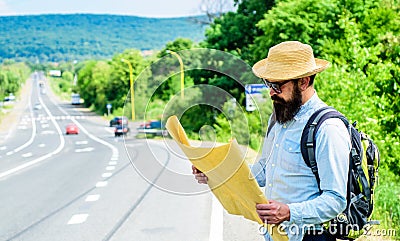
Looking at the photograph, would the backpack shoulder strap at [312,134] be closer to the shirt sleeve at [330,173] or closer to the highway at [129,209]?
the shirt sleeve at [330,173]

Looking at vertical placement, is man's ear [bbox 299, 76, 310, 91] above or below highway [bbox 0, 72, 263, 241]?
above

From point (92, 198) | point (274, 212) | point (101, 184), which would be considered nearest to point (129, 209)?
point (92, 198)

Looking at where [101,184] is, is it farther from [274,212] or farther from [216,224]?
[274,212]

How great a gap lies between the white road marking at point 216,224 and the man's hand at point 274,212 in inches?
176

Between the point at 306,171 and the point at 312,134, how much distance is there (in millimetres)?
208

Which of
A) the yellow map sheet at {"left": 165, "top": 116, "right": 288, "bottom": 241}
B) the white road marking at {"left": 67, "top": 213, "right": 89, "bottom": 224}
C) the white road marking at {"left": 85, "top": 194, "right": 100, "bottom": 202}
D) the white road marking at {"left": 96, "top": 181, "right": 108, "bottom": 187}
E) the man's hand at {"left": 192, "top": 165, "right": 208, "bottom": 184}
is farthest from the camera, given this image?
the white road marking at {"left": 96, "top": 181, "right": 108, "bottom": 187}

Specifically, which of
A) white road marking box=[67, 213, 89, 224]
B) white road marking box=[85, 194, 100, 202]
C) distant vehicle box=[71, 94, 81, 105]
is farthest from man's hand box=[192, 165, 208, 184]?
distant vehicle box=[71, 94, 81, 105]

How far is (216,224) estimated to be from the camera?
8.66m

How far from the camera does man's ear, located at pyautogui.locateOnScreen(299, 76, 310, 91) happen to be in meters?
3.34

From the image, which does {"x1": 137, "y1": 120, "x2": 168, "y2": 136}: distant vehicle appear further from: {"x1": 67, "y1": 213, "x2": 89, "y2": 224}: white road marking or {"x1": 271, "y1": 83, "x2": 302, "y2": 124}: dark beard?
{"x1": 67, "y1": 213, "x2": 89, "y2": 224}: white road marking

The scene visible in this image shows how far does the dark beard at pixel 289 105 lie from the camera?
332 centimetres

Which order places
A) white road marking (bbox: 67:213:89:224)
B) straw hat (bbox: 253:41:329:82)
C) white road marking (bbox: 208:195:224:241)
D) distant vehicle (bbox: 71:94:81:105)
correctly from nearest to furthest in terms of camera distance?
straw hat (bbox: 253:41:329:82) → white road marking (bbox: 208:195:224:241) → white road marking (bbox: 67:213:89:224) → distant vehicle (bbox: 71:94:81:105)

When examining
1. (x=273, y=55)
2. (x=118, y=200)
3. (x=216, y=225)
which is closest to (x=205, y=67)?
(x=273, y=55)

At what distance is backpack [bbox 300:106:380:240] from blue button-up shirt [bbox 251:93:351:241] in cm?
5
